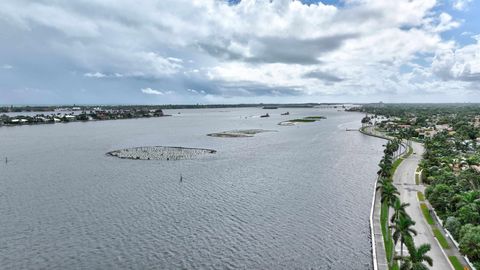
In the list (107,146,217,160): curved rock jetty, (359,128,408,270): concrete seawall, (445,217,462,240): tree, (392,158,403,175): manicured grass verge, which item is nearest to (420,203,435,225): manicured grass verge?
(445,217,462,240): tree

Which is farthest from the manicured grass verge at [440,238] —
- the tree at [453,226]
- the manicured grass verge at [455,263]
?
the manicured grass verge at [455,263]

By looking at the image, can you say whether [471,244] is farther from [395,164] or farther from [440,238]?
[395,164]

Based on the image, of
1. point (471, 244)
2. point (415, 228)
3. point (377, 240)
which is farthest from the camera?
point (415, 228)

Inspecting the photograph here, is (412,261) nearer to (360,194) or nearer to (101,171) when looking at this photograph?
(360,194)

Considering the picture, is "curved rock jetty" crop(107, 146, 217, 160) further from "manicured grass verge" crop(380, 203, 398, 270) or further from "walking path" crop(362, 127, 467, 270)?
"manicured grass verge" crop(380, 203, 398, 270)

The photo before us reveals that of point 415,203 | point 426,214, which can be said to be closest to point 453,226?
point 426,214

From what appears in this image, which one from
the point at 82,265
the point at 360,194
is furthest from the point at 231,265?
the point at 360,194
